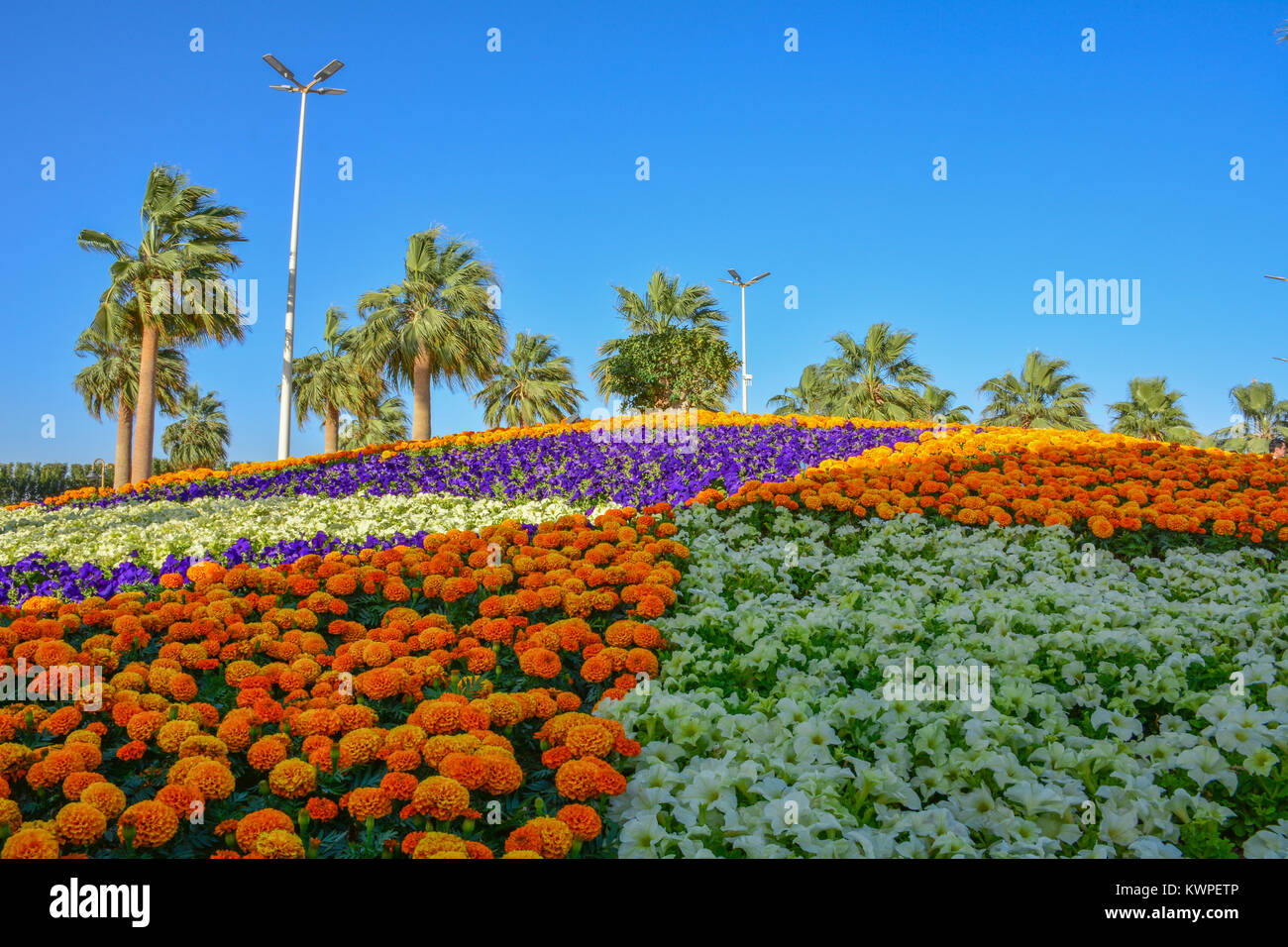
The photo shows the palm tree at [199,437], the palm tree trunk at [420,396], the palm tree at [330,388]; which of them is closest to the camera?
the palm tree trunk at [420,396]

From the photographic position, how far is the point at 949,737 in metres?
2.97

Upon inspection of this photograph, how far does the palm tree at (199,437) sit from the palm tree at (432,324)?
83.2ft

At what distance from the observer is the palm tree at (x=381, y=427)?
40.6 m

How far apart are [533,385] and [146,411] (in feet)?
43.2

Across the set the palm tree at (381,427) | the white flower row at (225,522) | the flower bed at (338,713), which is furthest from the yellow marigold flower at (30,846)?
the palm tree at (381,427)

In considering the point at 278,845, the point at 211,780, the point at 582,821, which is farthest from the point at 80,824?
the point at 582,821

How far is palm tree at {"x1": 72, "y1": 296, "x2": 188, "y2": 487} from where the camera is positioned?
998 inches

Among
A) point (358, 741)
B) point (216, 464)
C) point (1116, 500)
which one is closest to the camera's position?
point (358, 741)

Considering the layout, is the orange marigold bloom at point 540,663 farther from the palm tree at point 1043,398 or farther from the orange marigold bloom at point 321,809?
the palm tree at point 1043,398

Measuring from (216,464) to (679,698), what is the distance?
4292 centimetres

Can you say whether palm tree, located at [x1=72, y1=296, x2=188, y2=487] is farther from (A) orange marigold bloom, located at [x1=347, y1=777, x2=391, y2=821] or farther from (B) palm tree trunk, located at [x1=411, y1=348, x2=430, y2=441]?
(A) orange marigold bloom, located at [x1=347, y1=777, x2=391, y2=821]

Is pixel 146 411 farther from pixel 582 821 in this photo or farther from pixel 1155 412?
pixel 1155 412
